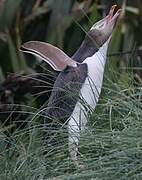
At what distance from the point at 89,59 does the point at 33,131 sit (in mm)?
602

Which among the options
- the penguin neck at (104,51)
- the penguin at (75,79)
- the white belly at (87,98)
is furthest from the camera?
the penguin neck at (104,51)

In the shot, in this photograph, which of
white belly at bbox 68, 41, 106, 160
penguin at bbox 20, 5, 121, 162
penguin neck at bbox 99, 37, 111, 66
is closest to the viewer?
white belly at bbox 68, 41, 106, 160

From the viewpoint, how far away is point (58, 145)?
2.84 m

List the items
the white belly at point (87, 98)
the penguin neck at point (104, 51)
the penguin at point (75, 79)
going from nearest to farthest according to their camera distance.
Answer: the white belly at point (87, 98) < the penguin at point (75, 79) < the penguin neck at point (104, 51)

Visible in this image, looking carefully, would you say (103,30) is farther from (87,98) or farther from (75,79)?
(87,98)

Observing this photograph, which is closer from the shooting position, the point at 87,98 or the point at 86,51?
the point at 87,98

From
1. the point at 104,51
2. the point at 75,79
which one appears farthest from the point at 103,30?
the point at 75,79

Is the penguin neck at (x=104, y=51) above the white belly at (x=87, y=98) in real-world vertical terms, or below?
above

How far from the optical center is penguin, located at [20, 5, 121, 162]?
3043 mm

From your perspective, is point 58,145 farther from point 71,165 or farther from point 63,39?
point 63,39

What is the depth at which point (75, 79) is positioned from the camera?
10.9ft


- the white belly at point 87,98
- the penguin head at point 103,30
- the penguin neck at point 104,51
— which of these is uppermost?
the penguin head at point 103,30

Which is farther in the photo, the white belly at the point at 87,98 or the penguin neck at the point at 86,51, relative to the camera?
the penguin neck at the point at 86,51

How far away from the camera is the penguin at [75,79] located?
3.04 m
